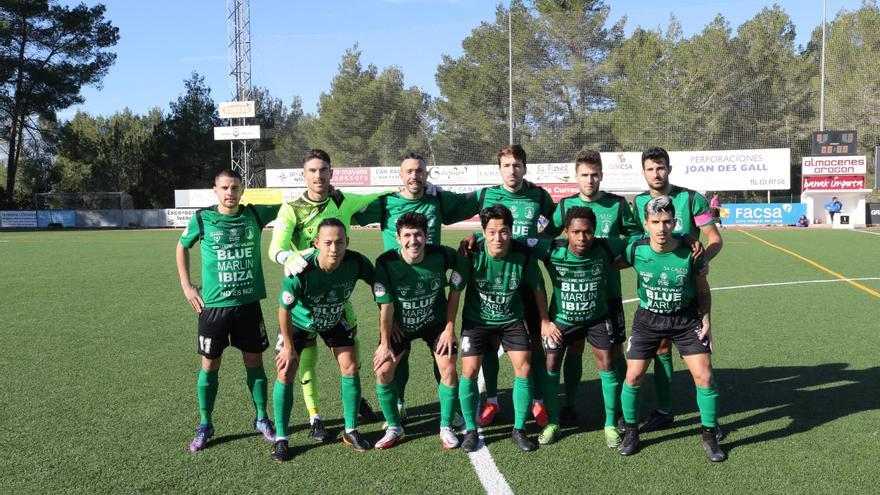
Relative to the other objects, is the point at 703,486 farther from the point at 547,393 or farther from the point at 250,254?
the point at 250,254

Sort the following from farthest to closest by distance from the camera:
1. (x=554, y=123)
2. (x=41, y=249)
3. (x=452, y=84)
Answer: (x=452, y=84)
(x=554, y=123)
(x=41, y=249)

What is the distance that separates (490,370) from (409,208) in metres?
1.36

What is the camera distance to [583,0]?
46781mm

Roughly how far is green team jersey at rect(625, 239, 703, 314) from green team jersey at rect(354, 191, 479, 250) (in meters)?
1.30

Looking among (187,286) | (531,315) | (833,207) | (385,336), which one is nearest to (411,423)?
(385,336)

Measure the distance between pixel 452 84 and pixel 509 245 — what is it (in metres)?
39.0

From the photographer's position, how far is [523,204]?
4836 millimetres

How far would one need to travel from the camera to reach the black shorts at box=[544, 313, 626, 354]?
14.8ft

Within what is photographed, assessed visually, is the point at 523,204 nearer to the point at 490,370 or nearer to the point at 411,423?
the point at 490,370

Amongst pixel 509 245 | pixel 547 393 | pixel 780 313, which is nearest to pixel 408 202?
pixel 509 245

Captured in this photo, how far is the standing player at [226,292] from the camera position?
14.6 ft

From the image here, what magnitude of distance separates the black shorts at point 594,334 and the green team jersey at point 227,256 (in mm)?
2125

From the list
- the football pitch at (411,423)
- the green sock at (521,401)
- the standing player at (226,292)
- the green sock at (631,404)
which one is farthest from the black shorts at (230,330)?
the green sock at (631,404)

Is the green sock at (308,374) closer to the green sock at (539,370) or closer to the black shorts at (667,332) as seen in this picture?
the green sock at (539,370)
